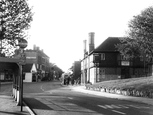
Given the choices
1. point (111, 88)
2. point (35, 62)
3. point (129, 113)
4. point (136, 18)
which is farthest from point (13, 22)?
point (35, 62)

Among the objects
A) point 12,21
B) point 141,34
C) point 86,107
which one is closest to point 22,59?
point 86,107

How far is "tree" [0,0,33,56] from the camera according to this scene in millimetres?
20336

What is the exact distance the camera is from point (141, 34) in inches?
1272

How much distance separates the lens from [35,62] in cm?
9488

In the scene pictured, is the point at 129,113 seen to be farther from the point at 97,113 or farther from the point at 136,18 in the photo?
the point at 136,18

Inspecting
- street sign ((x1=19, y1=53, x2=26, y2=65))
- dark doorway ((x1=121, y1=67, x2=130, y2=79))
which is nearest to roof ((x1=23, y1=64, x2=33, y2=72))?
dark doorway ((x1=121, y1=67, x2=130, y2=79))

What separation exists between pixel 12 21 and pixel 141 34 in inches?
684

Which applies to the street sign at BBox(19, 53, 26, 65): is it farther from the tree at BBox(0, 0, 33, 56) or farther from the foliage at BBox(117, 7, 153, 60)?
the foliage at BBox(117, 7, 153, 60)

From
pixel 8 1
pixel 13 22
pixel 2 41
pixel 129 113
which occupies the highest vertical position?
pixel 8 1

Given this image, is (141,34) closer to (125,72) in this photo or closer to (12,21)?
(12,21)

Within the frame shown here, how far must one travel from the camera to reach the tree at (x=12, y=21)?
66.7 ft

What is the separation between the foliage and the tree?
1539 centimetres

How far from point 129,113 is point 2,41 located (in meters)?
13.1

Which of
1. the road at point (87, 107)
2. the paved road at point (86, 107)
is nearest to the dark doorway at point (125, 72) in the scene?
the road at point (87, 107)
